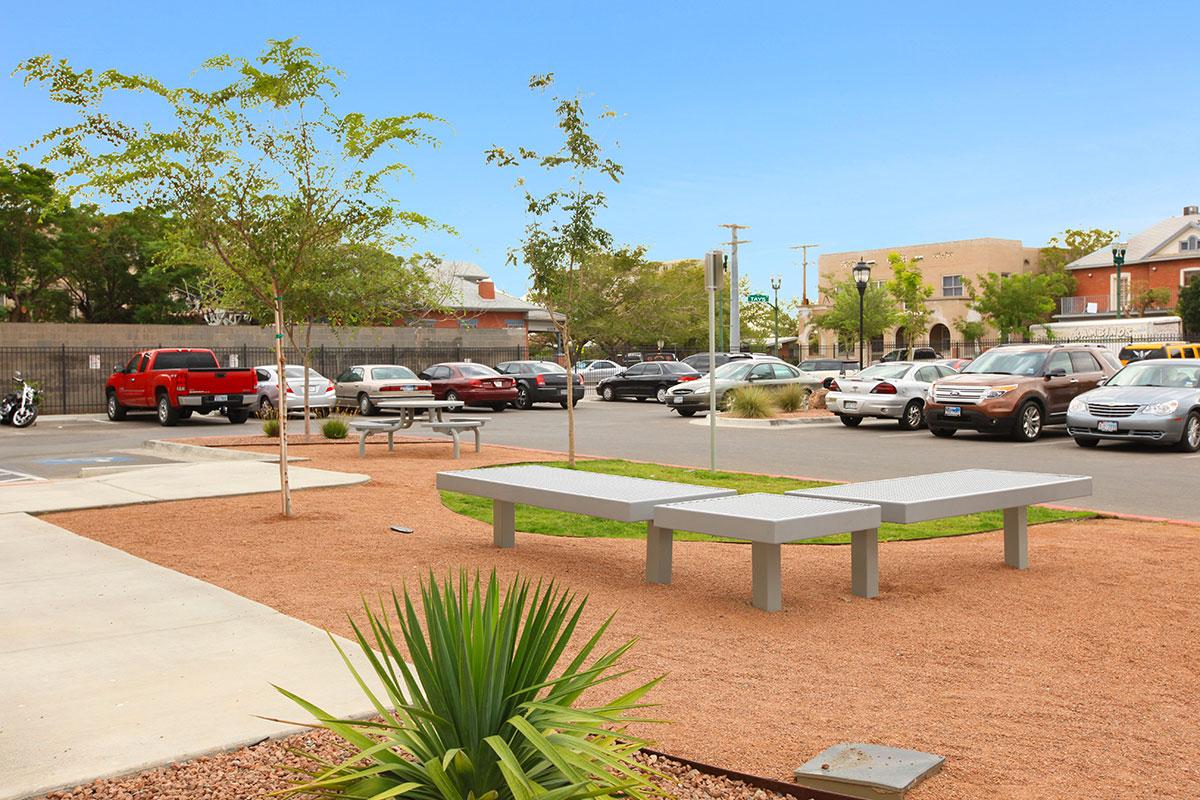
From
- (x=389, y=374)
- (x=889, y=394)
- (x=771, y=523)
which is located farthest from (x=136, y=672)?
(x=389, y=374)

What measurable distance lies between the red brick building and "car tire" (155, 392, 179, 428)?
51115mm

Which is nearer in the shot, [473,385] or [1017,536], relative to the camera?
[1017,536]

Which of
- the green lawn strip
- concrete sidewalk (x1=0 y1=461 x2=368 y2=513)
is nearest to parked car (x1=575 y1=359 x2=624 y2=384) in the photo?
concrete sidewalk (x1=0 y1=461 x2=368 y2=513)

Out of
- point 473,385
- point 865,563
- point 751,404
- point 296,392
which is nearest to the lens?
point 865,563

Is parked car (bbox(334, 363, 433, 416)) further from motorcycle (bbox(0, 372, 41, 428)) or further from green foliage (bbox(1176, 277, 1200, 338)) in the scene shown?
green foliage (bbox(1176, 277, 1200, 338))

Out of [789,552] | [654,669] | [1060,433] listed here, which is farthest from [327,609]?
[1060,433]

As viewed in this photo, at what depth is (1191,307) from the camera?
55719 millimetres

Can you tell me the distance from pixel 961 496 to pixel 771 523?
5.84 feet

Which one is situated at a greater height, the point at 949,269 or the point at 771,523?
the point at 949,269

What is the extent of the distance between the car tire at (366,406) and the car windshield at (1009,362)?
54.8 feet

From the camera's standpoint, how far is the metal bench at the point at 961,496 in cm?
734

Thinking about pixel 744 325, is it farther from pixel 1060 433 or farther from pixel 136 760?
pixel 136 760

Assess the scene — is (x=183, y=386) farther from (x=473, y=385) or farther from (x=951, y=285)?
(x=951, y=285)

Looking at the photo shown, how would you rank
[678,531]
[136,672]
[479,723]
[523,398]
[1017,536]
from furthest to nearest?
[523,398]
[678,531]
[1017,536]
[136,672]
[479,723]
